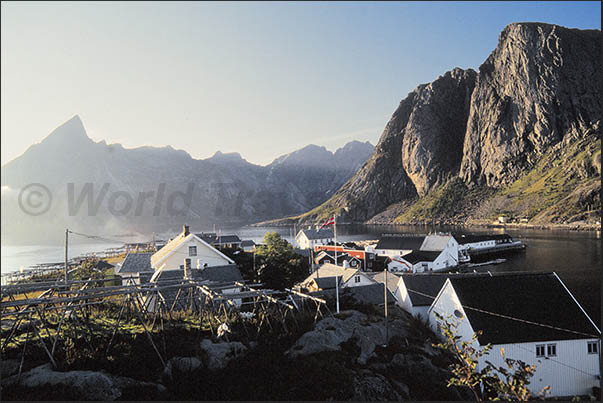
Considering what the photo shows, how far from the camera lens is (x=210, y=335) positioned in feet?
56.5

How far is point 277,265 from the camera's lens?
4022 centimetres

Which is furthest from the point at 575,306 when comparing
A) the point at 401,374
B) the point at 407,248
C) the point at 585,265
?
the point at 585,265

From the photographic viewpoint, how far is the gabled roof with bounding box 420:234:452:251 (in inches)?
2571

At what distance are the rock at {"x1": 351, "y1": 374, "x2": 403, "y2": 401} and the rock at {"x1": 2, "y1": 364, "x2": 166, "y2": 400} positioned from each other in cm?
752

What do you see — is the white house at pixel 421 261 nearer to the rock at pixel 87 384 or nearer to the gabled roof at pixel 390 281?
the gabled roof at pixel 390 281

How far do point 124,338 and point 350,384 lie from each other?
9834 millimetres

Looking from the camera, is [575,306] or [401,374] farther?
[575,306]

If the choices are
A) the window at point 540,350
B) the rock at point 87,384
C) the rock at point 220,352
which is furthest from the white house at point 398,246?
the rock at point 87,384

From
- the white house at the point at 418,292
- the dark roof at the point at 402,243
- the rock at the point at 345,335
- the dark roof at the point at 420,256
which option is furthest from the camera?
the dark roof at the point at 402,243

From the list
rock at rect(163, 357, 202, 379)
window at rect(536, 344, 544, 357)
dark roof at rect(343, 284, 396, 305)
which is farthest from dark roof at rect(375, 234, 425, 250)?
rock at rect(163, 357, 202, 379)

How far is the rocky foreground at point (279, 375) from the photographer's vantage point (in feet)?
37.7

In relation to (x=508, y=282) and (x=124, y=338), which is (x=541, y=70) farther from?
(x=124, y=338)

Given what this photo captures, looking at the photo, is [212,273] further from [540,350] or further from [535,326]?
[540,350]

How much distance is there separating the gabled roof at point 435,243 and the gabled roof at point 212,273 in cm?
4305
